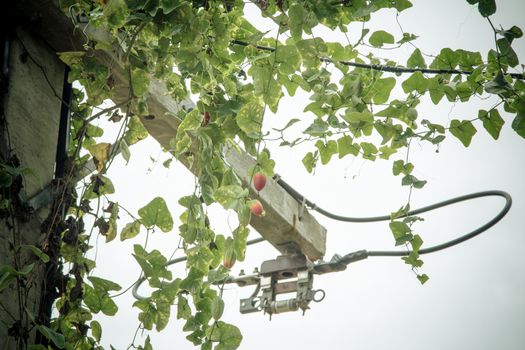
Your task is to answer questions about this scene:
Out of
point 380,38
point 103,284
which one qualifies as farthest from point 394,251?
point 103,284

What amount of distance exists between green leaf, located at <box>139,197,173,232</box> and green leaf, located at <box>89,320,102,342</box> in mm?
274

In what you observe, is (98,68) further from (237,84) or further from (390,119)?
(390,119)

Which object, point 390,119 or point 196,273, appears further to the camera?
point 390,119

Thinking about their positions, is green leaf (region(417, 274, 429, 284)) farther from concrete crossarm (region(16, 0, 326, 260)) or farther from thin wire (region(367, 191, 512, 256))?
thin wire (region(367, 191, 512, 256))

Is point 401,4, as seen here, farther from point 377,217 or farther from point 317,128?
point 377,217

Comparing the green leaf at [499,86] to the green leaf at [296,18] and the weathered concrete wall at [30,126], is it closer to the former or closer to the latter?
the green leaf at [296,18]

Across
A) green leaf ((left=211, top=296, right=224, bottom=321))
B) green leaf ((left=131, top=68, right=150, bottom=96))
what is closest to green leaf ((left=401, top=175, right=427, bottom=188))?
green leaf ((left=211, top=296, right=224, bottom=321))

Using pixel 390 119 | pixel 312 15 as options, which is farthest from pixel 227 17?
pixel 390 119

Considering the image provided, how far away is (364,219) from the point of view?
2.87m

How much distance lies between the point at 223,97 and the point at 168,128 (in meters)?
0.52

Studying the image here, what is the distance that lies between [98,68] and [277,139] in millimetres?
555

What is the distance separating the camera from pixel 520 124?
1.52 metres

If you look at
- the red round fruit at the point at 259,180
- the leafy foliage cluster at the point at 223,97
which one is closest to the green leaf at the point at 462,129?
the leafy foliage cluster at the point at 223,97

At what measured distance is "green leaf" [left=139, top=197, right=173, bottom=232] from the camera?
160 centimetres
